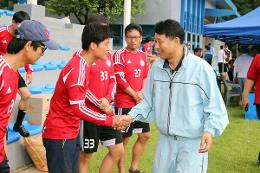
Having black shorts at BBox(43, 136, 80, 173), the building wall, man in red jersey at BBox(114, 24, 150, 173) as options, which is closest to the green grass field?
man in red jersey at BBox(114, 24, 150, 173)

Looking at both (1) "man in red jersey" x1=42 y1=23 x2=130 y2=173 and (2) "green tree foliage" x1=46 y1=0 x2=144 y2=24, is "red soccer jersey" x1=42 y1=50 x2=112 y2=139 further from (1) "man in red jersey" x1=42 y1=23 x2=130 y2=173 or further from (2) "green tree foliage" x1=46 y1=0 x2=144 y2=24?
(2) "green tree foliage" x1=46 y1=0 x2=144 y2=24

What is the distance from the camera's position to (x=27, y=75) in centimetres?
625

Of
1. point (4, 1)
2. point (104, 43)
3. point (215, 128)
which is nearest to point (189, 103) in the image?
point (215, 128)

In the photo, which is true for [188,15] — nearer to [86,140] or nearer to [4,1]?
[4,1]

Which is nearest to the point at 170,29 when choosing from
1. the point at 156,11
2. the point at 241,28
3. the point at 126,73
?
the point at 126,73

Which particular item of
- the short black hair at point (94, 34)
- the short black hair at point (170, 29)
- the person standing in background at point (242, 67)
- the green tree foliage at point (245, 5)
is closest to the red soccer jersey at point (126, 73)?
the short black hair at point (94, 34)

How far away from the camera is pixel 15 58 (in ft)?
10.0

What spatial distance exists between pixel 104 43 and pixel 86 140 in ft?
4.21

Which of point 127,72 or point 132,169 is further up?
point 127,72

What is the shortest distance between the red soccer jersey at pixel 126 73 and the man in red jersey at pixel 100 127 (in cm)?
69

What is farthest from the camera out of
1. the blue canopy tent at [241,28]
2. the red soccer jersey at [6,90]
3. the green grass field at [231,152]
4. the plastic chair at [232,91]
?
the plastic chair at [232,91]

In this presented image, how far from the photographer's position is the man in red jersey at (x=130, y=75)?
18.8 ft

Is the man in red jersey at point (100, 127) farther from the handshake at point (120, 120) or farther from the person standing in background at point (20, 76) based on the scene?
the person standing in background at point (20, 76)

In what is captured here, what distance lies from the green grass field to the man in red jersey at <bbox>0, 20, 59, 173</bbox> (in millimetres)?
3158
